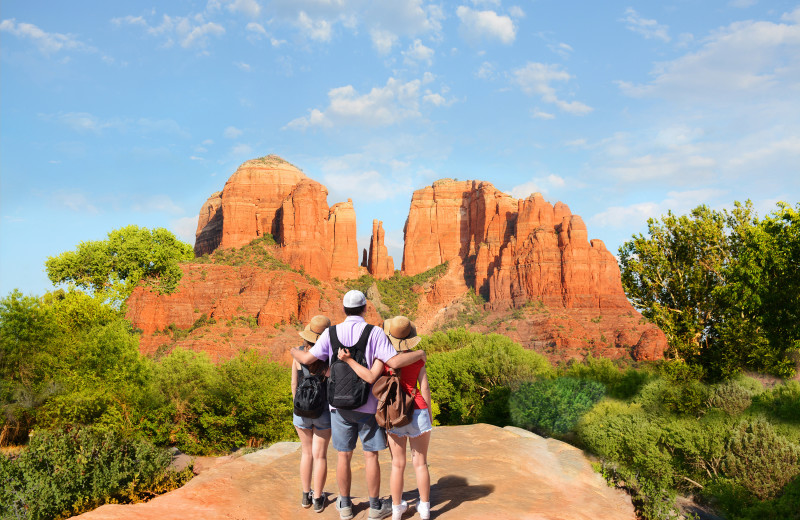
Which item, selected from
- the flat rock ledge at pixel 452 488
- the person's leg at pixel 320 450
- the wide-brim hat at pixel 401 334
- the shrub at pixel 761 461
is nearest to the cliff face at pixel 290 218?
the flat rock ledge at pixel 452 488

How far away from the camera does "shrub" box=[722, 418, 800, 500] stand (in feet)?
38.5

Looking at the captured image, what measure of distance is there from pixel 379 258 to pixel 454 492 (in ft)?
372

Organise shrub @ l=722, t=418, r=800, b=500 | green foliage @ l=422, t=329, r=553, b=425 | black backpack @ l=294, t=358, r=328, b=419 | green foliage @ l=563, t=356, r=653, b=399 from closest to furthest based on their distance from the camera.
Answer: black backpack @ l=294, t=358, r=328, b=419 < shrub @ l=722, t=418, r=800, b=500 < green foliage @ l=422, t=329, r=553, b=425 < green foliage @ l=563, t=356, r=653, b=399

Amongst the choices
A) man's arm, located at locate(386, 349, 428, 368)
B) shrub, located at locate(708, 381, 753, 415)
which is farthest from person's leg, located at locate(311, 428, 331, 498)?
shrub, located at locate(708, 381, 753, 415)

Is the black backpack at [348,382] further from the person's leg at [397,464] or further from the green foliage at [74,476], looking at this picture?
the green foliage at [74,476]

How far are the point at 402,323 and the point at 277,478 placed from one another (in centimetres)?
486

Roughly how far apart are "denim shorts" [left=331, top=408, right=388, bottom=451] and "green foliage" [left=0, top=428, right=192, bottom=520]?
6.24m

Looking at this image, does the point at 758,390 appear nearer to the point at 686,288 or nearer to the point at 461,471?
the point at 686,288

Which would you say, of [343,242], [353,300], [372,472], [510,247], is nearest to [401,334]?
[353,300]

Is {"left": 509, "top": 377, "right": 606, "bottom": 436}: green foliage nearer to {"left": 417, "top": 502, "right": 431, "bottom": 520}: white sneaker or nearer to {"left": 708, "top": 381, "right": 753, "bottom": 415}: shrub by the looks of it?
{"left": 708, "top": 381, "right": 753, "bottom": 415}: shrub

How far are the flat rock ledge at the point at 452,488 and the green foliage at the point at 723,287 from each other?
638 inches

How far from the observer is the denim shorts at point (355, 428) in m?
7.07

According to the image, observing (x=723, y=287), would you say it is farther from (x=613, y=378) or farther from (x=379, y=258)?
(x=379, y=258)

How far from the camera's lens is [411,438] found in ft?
23.4
